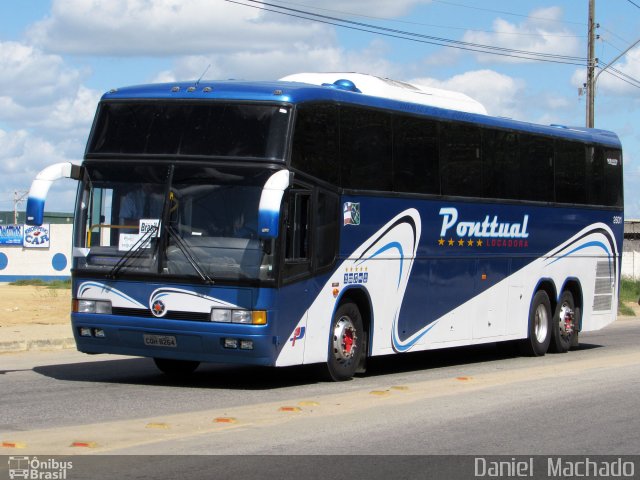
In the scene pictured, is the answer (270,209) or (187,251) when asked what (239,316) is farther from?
(270,209)

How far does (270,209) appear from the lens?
12.6 m

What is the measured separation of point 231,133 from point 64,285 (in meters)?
32.6

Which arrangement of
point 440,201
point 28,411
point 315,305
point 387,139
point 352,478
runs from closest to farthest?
point 352,478, point 28,411, point 315,305, point 387,139, point 440,201

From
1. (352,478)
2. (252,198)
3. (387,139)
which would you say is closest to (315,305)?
(252,198)

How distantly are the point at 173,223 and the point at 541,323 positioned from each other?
30.1 ft

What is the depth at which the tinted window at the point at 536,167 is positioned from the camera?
1952 cm

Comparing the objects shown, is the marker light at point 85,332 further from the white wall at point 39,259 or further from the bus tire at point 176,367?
the white wall at point 39,259

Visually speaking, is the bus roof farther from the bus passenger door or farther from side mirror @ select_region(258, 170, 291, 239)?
side mirror @ select_region(258, 170, 291, 239)

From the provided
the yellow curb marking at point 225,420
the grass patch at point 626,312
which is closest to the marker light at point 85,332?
the yellow curb marking at point 225,420

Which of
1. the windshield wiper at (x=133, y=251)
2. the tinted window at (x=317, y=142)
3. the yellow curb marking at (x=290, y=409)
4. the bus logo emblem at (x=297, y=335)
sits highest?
the tinted window at (x=317, y=142)

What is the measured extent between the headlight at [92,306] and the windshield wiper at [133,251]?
361 mm

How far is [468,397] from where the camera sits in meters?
13.6

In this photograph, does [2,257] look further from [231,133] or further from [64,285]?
[231,133]

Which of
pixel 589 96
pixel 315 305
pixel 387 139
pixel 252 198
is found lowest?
pixel 315 305
